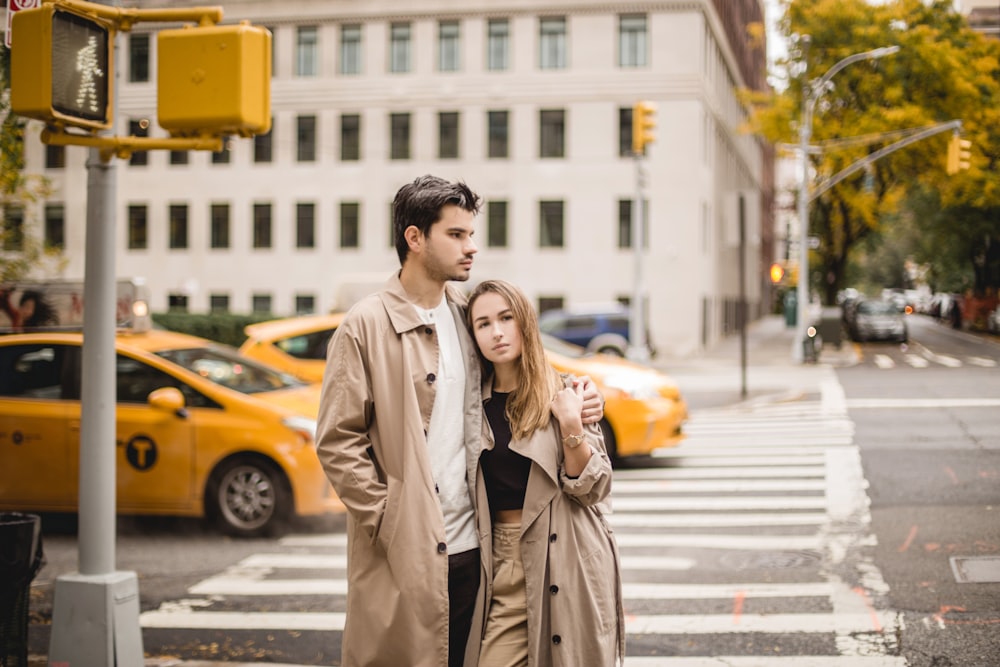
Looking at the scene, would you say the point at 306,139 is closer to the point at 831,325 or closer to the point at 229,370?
the point at 831,325

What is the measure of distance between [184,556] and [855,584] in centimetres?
497

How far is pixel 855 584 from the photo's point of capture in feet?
23.6

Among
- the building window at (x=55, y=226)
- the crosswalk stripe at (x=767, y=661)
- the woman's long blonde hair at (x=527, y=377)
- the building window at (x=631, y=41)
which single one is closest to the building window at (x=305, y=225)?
the building window at (x=631, y=41)

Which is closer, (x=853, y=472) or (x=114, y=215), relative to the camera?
→ (x=114, y=215)

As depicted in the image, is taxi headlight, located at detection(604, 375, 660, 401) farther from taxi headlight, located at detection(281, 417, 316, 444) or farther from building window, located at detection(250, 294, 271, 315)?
building window, located at detection(250, 294, 271, 315)

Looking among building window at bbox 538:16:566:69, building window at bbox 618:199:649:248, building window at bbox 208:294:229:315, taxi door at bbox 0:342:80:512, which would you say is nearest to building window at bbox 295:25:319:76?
building window at bbox 538:16:566:69

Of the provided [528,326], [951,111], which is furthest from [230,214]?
[528,326]

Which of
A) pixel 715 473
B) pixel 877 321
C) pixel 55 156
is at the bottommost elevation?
pixel 715 473

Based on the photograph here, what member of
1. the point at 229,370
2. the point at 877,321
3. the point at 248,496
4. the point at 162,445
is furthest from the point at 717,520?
the point at 877,321

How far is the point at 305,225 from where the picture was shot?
39719 mm

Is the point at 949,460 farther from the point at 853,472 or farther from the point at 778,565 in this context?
the point at 853,472

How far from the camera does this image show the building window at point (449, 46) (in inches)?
1496

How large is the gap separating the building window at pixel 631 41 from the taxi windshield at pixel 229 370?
29.3 m

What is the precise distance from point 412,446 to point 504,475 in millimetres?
350
